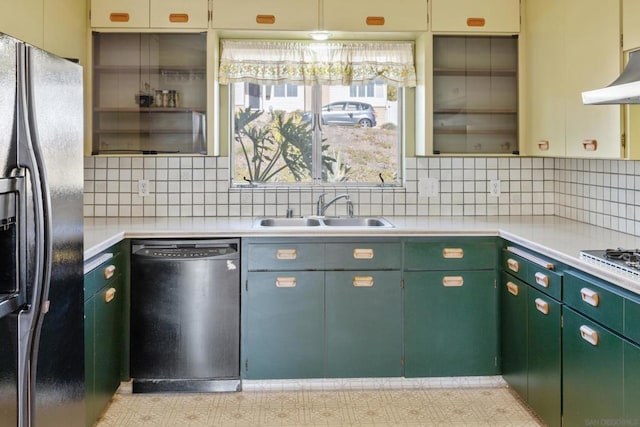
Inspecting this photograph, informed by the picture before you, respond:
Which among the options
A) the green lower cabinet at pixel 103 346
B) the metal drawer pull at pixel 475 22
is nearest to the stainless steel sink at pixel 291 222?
the green lower cabinet at pixel 103 346

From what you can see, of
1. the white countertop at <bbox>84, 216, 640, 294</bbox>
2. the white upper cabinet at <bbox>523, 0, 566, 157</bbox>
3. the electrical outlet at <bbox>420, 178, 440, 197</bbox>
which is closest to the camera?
the white countertop at <bbox>84, 216, 640, 294</bbox>

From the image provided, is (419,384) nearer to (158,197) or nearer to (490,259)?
(490,259)

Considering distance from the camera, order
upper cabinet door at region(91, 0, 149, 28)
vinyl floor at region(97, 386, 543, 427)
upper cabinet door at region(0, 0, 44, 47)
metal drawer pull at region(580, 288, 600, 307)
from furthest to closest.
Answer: upper cabinet door at region(91, 0, 149, 28)
vinyl floor at region(97, 386, 543, 427)
upper cabinet door at region(0, 0, 44, 47)
metal drawer pull at region(580, 288, 600, 307)

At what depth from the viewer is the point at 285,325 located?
3.28 m

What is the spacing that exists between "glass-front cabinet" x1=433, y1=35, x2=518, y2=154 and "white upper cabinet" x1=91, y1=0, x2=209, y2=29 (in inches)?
58.0

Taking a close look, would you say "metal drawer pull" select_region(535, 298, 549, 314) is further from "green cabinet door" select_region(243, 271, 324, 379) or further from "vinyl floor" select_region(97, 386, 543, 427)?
"green cabinet door" select_region(243, 271, 324, 379)

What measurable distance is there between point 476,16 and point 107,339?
2750mm

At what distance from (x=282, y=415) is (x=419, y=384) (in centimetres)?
82

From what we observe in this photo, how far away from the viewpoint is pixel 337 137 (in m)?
4.03

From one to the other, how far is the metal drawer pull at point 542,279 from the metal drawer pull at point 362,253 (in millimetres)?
880

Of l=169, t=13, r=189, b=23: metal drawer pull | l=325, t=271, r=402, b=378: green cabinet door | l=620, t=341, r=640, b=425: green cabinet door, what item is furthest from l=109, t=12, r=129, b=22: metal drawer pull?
l=620, t=341, r=640, b=425: green cabinet door

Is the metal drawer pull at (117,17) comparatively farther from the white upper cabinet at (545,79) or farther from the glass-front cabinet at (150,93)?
the white upper cabinet at (545,79)

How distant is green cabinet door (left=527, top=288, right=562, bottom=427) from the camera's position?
2592 mm

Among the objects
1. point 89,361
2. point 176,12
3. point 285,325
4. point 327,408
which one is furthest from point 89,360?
point 176,12
